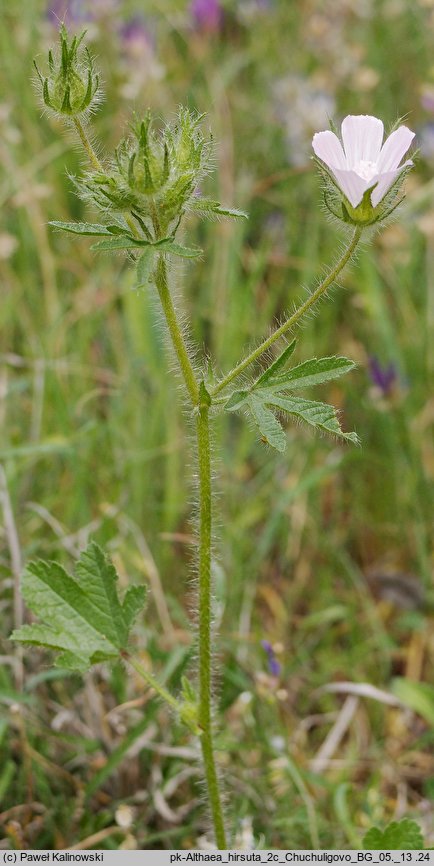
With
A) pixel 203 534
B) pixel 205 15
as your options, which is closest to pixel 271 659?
pixel 203 534

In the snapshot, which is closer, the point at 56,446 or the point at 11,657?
the point at 11,657

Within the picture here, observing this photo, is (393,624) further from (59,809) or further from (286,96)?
(286,96)

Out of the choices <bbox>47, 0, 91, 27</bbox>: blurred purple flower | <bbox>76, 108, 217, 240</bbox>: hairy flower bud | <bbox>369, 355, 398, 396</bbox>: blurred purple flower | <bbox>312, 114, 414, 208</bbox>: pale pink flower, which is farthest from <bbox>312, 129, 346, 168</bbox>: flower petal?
<bbox>47, 0, 91, 27</bbox>: blurred purple flower

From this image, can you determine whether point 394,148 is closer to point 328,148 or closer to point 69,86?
point 328,148

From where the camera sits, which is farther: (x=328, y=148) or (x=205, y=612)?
(x=205, y=612)

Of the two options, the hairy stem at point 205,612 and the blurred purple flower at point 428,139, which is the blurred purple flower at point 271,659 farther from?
the blurred purple flower at point 428,139

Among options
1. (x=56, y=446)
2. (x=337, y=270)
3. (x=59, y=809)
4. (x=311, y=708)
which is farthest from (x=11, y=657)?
(x=337, y=270)
